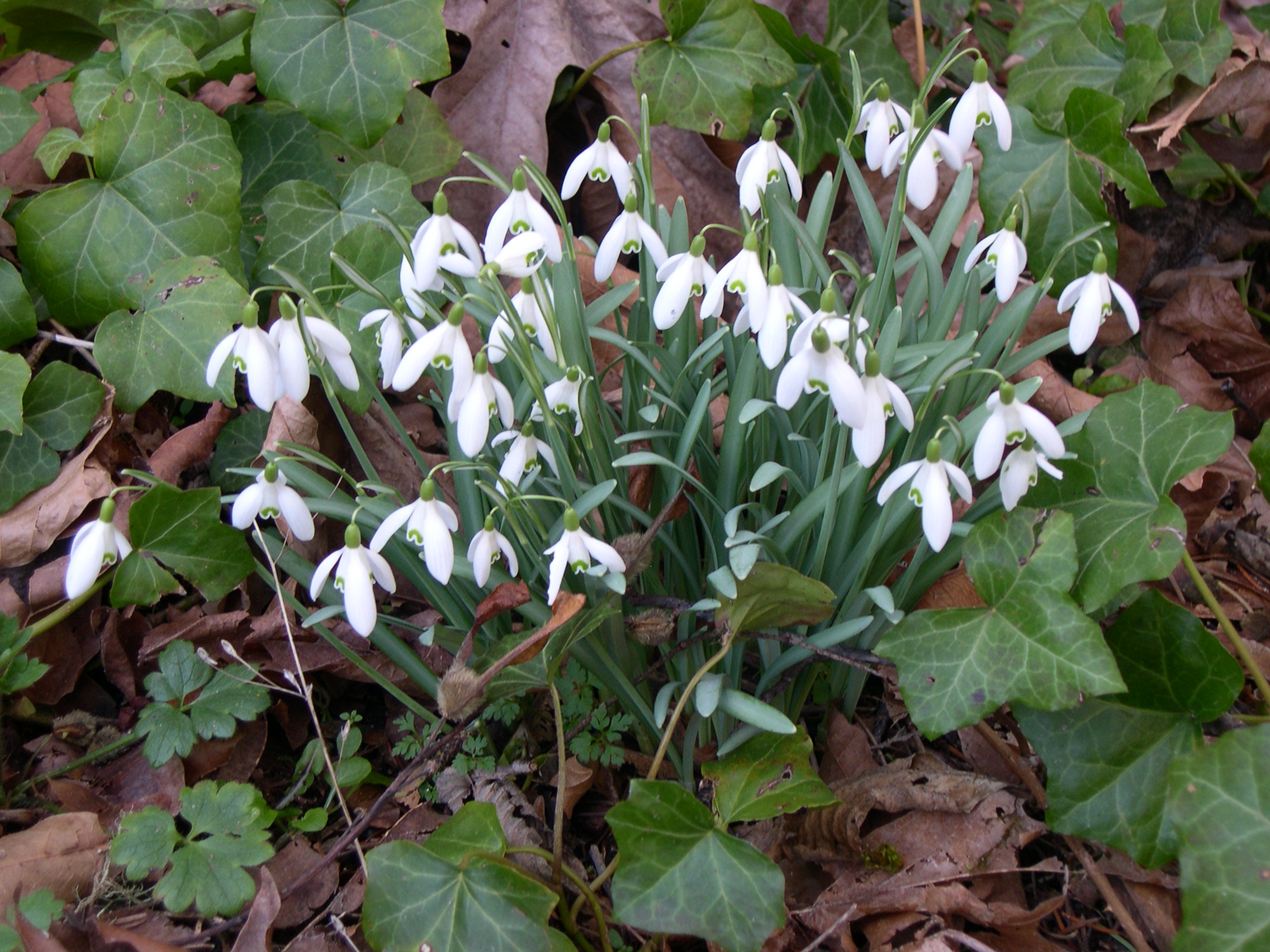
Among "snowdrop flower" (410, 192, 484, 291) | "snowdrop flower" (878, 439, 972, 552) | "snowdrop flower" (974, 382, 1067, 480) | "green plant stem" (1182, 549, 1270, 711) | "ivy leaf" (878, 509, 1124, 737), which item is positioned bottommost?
"green plant stem" (1182, 549, 1270, 711)

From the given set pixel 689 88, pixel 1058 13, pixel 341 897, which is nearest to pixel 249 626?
pixel 341 897

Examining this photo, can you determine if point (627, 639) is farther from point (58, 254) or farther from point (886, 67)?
point (886, 67)

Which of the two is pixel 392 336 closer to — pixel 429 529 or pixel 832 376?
pixel 429 529

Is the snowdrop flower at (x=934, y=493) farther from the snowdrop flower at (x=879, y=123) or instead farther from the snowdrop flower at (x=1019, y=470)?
the snowdrop flower at (x=879, y=123)

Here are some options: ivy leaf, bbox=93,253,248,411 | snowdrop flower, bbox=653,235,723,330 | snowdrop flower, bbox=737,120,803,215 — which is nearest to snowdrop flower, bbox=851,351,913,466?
snowdrop flower, bbox=653,235,723,330

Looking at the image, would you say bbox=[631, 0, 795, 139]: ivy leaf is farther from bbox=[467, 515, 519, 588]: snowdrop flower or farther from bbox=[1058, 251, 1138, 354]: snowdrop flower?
bbox=[467, 515, 519, 588]: snowdrop flower

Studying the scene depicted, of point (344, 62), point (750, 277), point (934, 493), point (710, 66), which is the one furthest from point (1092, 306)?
point (344, 62)
